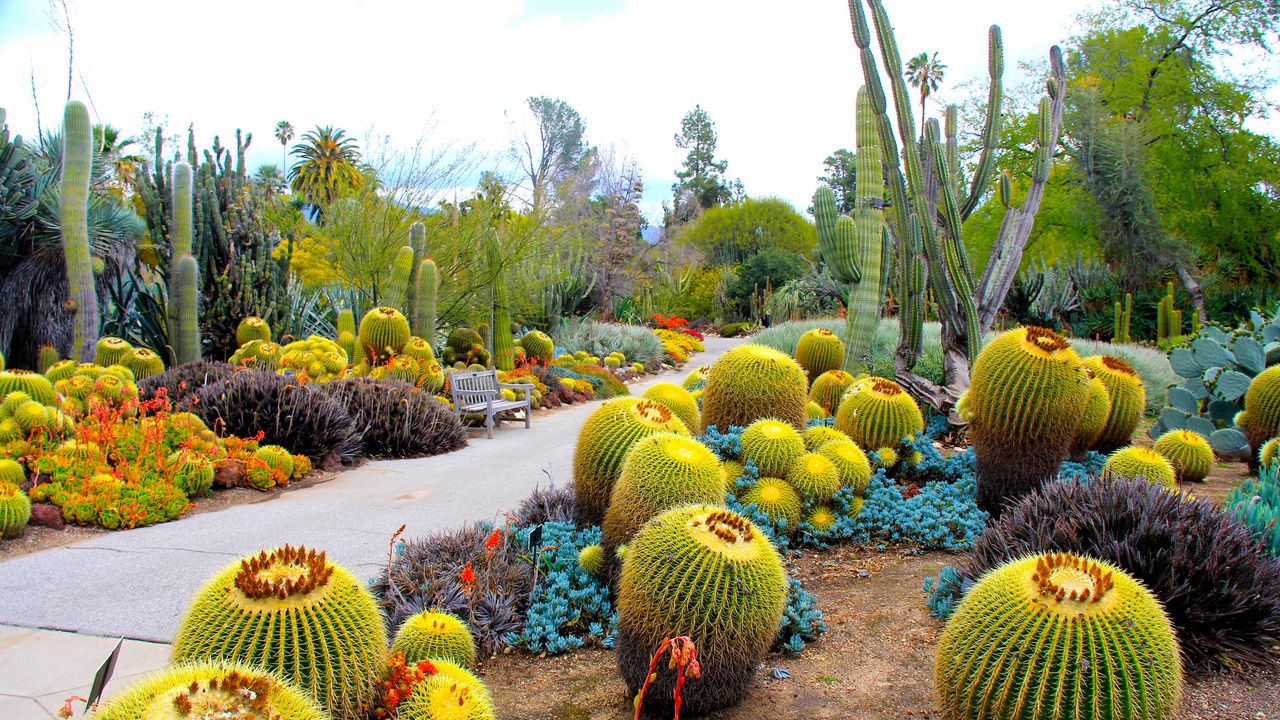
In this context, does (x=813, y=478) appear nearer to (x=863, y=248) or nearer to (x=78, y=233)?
(x=863, y=248)

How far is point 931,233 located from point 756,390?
3.35 metres

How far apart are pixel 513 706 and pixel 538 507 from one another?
2113 millimetres

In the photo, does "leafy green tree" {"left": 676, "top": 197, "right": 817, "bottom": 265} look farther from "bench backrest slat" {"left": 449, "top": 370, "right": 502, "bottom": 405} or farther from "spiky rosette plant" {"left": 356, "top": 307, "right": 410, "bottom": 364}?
"spiky rosette plant" {"left": 356, "top": 307, "right": 410, "bottom": 364}

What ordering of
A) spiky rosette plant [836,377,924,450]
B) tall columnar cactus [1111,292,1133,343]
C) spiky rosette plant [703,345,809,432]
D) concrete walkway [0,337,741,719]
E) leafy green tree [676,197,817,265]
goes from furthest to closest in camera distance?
leafy green tree [676,197,817,265] → tall columnar cactus [1111,292,1133,343] → spiky rosette plant [836,377,924,450] → spiky rosette plant [703,345,809,432] → concrete walkway [0,337,741,719]

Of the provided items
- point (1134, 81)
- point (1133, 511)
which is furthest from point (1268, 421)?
point (1134, 81)

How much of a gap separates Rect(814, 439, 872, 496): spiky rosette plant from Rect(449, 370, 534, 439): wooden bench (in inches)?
204

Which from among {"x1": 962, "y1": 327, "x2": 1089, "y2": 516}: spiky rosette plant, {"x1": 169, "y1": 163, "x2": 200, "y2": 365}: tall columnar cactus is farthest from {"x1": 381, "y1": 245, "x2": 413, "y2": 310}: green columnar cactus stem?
{"x1": 962, "y1": 327, "x2": 1089, "y2": 516}: spiky rosette plant

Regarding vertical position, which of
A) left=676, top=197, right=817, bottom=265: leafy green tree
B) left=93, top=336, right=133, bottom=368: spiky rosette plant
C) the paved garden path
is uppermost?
left=676, top=197, right=817, bottom=265: leafy green tree

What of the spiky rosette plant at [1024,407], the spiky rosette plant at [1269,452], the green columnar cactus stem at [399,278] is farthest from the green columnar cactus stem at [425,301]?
the spiky rosette plant at [1269,452]

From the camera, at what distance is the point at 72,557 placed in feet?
16.1

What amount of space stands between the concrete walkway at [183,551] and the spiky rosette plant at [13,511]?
1.08 ft

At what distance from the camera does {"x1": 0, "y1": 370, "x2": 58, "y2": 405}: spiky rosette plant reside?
7039 millimetres

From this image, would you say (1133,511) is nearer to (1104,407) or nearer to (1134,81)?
(1104,407)

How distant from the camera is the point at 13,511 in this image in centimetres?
516
